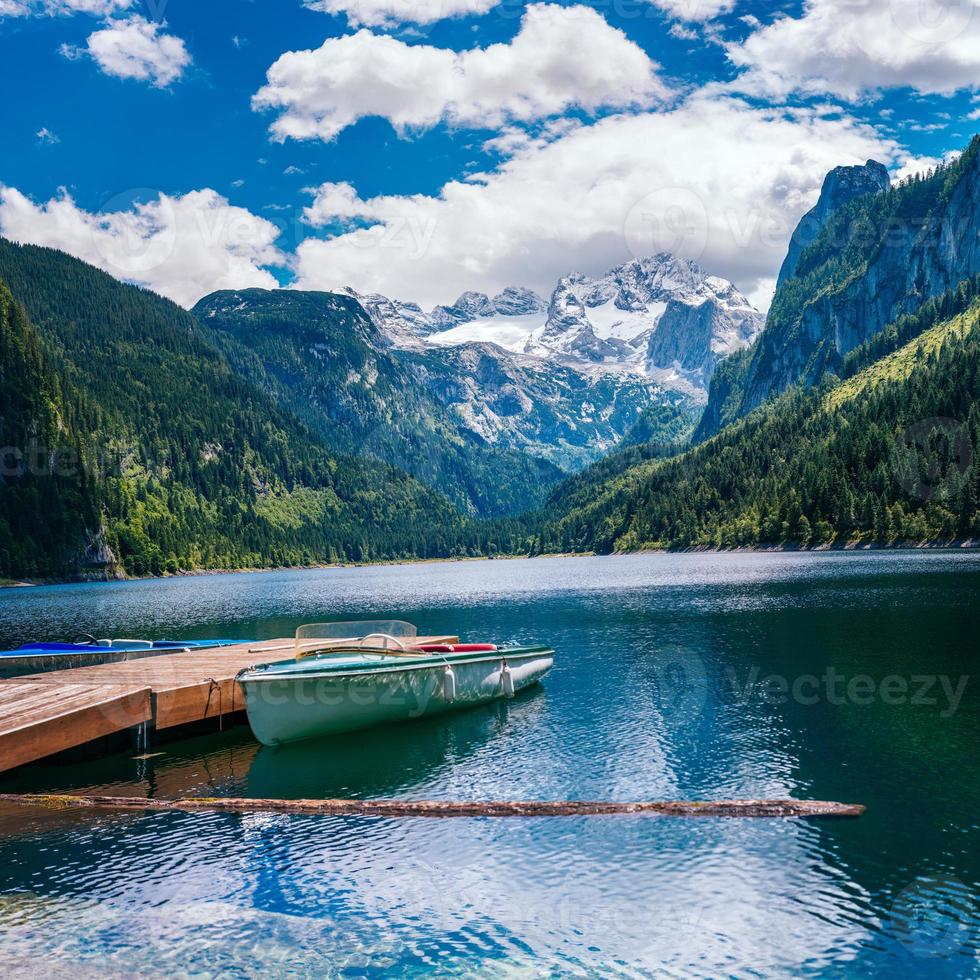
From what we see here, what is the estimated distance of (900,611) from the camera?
76812mm

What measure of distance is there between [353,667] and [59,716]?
12.3 m

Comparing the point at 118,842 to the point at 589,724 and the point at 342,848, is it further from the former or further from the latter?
the point at 589,724

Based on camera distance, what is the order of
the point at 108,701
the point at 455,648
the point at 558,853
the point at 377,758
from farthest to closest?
1. the point at 455,648
2. the point at 377,758
3. the point at 108,701
4. the point at 558,853

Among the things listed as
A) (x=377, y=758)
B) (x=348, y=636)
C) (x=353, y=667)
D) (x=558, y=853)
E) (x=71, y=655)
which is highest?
(x=348, y=636)

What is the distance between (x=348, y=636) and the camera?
4378 cm

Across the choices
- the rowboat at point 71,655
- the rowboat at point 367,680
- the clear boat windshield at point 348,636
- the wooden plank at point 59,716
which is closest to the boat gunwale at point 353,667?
the rowboat at point 367,680

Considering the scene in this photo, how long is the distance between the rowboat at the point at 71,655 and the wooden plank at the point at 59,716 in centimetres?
1414

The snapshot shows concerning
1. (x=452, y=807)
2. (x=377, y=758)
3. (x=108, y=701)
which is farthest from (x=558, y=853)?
(x=108, y=701)

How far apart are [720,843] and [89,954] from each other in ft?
53.2

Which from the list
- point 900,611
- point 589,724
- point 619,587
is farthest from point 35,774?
point 619,587

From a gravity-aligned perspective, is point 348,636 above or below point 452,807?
above

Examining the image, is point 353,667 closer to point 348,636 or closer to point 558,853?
point 348,636

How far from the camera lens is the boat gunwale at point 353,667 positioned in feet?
119

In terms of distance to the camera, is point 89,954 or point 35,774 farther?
point 35,774
